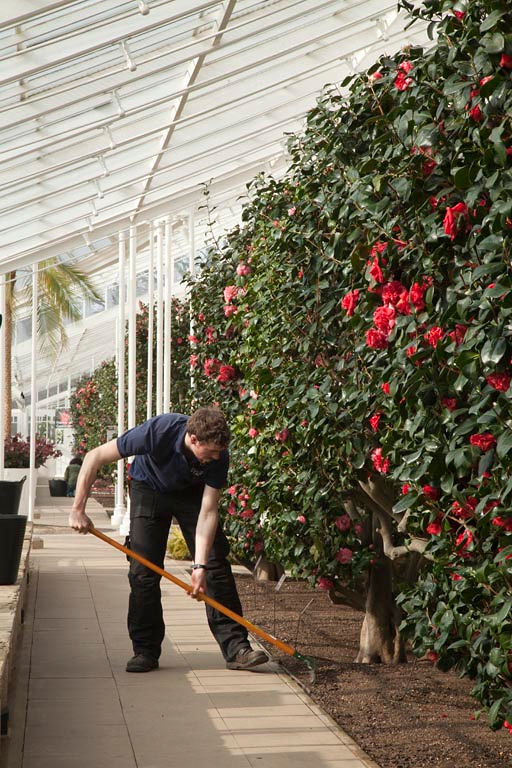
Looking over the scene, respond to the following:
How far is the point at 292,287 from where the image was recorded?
4.65m

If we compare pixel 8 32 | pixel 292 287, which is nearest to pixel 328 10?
pixel 8 32

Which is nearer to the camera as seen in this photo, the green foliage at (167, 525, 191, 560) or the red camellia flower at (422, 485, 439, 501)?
the red camellia flower at (422, 485, 439, 501)

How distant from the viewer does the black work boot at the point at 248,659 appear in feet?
16.6

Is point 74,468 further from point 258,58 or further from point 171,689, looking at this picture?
point 171,689

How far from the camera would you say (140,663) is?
16.5 feet

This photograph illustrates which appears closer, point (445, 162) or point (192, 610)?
point (445, 162)

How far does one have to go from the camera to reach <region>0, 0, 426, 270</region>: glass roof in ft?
19.0

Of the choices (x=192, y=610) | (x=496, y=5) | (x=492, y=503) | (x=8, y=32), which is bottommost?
(x=192, y=610)

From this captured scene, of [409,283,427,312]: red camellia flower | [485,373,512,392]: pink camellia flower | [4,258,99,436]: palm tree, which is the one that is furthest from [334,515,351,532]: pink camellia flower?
[4,258,99,436]: palm tree

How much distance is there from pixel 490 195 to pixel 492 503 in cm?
79

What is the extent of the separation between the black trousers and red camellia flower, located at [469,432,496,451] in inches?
106

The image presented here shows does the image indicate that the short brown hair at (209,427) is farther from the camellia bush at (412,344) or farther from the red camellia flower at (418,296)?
the red camellia flower at (418,296)

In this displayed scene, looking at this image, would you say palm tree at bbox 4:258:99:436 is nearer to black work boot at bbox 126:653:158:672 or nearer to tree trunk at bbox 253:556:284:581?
tree trunk at bbox 253:556:284:581

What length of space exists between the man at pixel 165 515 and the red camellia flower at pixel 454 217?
83.1 inches
